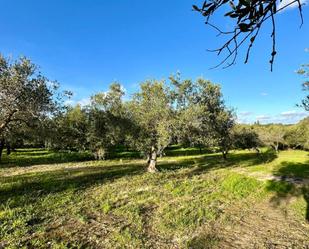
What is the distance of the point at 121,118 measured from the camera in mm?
32719

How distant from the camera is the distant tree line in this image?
15.9m

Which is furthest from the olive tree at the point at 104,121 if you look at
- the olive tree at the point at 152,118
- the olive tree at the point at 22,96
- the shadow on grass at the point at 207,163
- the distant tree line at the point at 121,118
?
the olive tree at the point at 22,96

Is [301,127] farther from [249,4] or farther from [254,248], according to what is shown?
[249,4]

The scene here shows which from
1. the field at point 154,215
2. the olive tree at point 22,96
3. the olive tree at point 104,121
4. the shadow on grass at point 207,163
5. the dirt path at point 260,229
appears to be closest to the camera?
the field at point 154,215

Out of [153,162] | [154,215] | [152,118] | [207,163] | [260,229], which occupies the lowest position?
[260,229]

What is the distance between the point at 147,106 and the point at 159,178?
8106 millimetres

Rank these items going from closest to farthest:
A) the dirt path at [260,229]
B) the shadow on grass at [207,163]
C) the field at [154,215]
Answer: the field at [154,215], the dirt path at [260,229], the shadow on grass at [207,163]

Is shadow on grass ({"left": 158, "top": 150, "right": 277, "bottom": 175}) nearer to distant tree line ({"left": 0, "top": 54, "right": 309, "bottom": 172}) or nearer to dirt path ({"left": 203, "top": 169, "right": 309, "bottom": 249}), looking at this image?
distant tree line ({"left": 0, "top": 54, "right": 309, "bottom": 172})

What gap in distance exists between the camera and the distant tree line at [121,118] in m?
15.9

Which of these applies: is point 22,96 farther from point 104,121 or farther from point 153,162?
point 104,121

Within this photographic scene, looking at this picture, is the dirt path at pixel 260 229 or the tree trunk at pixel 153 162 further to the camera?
the tree trunk at pixel 153 162

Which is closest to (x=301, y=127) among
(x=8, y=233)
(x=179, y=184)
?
(x=179, y=184)

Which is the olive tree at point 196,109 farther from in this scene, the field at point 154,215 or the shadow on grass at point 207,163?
the field at point 154,215

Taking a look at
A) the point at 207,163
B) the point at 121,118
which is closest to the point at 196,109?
the point at 121,118
